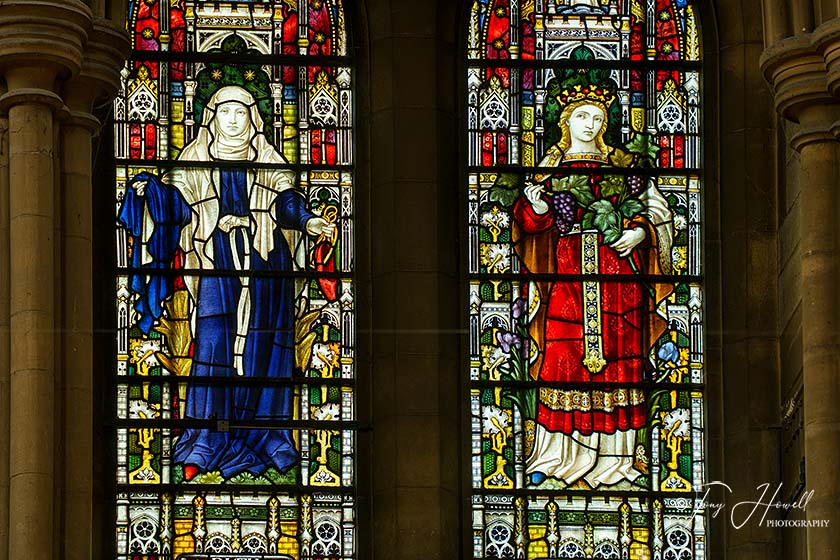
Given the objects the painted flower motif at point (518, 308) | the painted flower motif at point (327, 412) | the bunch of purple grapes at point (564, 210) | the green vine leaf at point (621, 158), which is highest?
the green vine leaf at point (621, 158)

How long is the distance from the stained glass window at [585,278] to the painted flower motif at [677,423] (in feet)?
0.04

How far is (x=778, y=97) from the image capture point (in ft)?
69.2

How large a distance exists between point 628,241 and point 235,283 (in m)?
2.72

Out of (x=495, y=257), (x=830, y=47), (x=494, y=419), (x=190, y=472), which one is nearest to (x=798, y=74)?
(x=830, y=47)

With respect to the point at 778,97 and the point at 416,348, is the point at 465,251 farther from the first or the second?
the point at 778,97

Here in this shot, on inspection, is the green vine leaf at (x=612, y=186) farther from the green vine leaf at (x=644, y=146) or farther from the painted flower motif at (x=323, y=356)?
the painted flower motif at (x=323, y=356)

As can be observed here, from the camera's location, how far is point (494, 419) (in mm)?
22906

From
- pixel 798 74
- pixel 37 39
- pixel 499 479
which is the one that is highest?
pixel 37 39

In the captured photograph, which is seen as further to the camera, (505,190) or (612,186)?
(612,186)

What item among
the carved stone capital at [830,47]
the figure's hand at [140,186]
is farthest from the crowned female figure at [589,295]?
the carved stone capital at [830,47]

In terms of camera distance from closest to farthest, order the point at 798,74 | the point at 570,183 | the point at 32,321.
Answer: the point at 32,321 < the point at 798,74 < the point at 570,183

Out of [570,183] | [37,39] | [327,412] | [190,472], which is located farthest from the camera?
[570,183]

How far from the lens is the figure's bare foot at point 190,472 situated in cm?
2256

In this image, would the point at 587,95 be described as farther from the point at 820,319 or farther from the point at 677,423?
the point at 820,319
